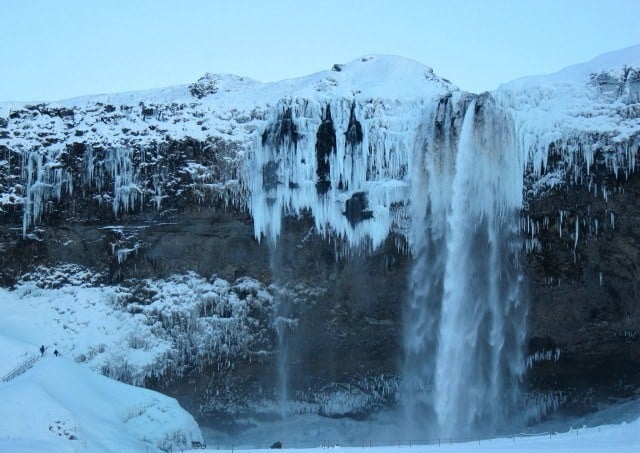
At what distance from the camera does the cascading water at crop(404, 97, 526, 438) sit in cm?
3409

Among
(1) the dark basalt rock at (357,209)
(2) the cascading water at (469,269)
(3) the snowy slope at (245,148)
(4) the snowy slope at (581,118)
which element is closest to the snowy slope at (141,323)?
(3) the snowy slope at (245,148)

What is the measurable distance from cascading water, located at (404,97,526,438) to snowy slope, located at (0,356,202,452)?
10.6 metres

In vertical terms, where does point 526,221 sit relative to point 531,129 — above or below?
below

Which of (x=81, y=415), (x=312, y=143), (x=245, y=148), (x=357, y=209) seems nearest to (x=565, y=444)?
(x=81, y=415)

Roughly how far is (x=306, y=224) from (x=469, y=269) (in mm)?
6625

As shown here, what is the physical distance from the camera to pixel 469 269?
115 feet

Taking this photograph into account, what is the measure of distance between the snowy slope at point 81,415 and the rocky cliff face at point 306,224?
20.1 feet

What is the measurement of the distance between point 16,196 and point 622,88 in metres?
24.0

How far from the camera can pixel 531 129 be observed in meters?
33.5

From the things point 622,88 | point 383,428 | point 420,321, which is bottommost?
point 383,428

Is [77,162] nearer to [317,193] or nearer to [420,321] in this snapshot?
[317,193]

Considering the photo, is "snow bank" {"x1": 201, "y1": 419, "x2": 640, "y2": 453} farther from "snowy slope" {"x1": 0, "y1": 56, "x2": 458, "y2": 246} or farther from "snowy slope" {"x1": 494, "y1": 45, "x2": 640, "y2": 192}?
"snowy slope" {"x1": 0, "y1": 56, "x2": 458, "y2": 246}

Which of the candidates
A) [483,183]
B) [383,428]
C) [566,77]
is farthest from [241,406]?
[566,77]

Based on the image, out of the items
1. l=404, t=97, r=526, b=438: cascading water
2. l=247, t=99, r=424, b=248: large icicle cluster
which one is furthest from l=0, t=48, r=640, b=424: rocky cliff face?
l=404, t=97, r=526, b=438: cascading water
